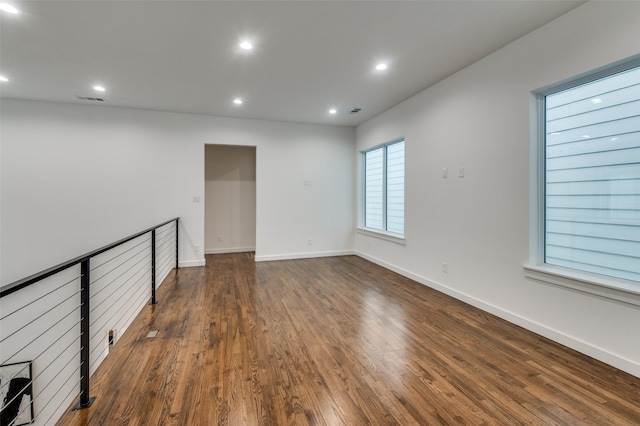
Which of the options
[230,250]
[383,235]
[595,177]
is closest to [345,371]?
[595,177]

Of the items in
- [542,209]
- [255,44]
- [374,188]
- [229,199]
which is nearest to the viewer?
[542,209]

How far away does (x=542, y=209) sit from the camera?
109 inches

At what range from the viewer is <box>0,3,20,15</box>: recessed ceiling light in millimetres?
2365

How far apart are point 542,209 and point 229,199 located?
5.91 meters

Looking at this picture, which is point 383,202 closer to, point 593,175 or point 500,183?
point 500,183

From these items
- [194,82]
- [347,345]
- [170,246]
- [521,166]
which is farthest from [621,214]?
[170,246]

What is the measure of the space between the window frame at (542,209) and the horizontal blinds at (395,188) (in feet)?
7.19

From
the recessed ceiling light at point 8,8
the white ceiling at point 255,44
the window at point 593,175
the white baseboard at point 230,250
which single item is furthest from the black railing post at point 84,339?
the white baseboard at point 230,250

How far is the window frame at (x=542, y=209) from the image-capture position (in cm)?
228

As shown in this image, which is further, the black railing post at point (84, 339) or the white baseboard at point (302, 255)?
the white baseboard at point (302, 255)

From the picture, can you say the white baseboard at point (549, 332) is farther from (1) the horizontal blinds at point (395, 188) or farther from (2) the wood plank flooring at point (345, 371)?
(1) the horizontal blinds at point (395, 188)

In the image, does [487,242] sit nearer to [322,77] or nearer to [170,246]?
[322,77]

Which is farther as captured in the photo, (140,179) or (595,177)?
(140,179)

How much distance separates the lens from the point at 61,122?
186 inches
